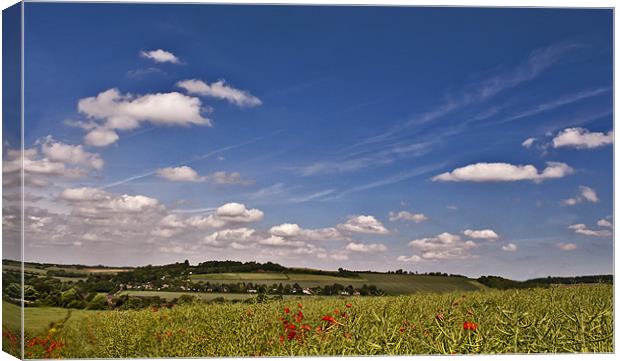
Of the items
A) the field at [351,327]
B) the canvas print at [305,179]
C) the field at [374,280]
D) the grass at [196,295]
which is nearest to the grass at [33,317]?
the canvas print at [305,179]

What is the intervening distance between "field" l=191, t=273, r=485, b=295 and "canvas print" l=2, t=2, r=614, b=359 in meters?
0.02

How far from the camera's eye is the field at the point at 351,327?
24.0 ft

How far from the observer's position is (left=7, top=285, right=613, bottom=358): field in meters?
7.31

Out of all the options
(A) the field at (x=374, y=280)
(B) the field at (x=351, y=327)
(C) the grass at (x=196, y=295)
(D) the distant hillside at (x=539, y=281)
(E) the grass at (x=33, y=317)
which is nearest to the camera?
(E) the grass at (x=33, y=317)

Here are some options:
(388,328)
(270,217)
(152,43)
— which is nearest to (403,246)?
(388,328)

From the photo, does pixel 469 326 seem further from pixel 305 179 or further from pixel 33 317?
pixel 33 317

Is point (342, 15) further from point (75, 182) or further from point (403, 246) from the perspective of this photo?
point (75, 182)

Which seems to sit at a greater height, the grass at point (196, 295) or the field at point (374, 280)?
the field at point (374, 280)

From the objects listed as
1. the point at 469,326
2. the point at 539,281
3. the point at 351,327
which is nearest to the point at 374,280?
the point at 351,327

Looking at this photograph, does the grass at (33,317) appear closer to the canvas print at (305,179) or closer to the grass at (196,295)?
the canvas print at (305,179)

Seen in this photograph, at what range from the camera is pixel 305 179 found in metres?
7.50

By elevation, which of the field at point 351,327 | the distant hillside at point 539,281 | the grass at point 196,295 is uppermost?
the distant hillside at point 539,281

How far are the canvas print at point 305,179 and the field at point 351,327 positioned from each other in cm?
2

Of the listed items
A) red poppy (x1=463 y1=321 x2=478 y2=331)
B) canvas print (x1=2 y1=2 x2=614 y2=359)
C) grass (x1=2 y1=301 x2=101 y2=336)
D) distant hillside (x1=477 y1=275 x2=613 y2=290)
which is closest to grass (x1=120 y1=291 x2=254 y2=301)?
canvas print (x1=2 y1=2 x2=614 y2=359)
